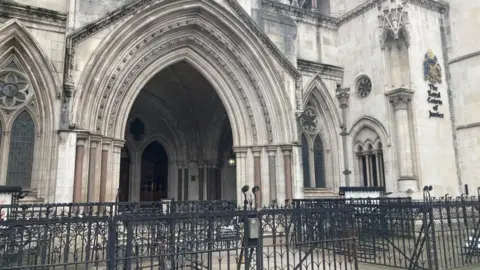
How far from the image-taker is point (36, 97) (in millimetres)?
12086

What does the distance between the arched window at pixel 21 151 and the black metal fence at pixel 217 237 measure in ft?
6.38

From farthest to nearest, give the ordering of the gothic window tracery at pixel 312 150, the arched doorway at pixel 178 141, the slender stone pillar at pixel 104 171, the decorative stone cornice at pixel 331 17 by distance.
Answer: the arched doorway at pixel 178 141, the gothic window tracery at pixel 312 150, the decorative stone cornice at pixel 331 17, the slender stone pillar at pixel 104 171

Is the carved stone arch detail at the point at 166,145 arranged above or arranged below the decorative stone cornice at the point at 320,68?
below

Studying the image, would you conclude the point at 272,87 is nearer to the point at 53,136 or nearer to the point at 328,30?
the point at 328,30

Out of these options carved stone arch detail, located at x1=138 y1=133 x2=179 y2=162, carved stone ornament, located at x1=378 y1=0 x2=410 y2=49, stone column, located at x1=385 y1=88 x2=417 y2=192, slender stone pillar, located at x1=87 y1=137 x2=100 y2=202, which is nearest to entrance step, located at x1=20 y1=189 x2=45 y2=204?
slender stone pillar, located at x1=87 y1=137 x2=100 y2=202

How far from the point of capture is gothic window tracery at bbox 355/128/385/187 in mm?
17328

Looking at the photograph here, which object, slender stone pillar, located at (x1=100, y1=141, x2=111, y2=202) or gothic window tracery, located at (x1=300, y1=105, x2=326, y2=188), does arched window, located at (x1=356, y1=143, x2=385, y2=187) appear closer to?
gothic window tracery, located at (x1=300, y1=105, x2=326, y2=188)

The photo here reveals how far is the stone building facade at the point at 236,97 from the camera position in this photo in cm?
1192

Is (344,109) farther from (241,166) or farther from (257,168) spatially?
(241,166)

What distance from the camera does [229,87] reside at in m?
15.6

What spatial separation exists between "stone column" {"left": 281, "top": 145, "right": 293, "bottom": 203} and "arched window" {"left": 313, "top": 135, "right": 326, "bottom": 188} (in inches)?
146

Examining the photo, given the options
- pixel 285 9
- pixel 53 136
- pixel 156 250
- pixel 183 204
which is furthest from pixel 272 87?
pixel 156 250

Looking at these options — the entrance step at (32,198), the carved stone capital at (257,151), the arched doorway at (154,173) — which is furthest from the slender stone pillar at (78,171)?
the arched doorway at (154,173)

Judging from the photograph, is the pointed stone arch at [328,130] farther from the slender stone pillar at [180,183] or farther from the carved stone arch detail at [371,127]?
the slender stone pillar at [180,183]
